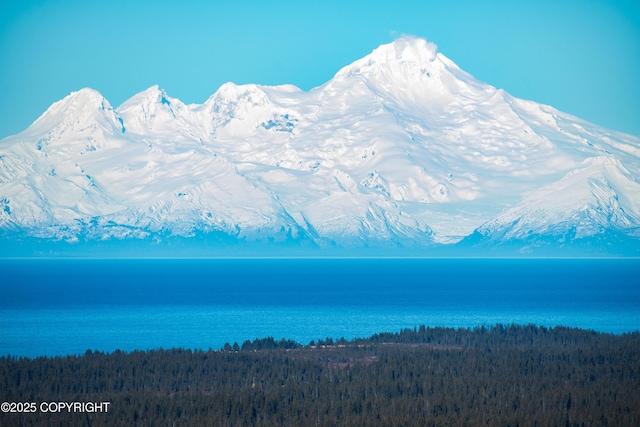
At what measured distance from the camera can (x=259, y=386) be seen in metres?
112

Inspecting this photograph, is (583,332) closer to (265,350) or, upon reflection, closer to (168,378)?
(265,350)

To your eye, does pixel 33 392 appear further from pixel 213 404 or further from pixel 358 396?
pixel 358 396

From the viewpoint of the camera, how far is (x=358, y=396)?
107m

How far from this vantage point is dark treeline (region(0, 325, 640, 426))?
9731cm

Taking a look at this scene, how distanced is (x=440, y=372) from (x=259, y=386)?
20554mm

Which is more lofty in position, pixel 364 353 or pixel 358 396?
pixel 364 353

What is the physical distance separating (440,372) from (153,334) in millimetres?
69684

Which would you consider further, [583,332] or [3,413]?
[583,332]

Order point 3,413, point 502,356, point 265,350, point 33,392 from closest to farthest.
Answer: point 3,413 → point 33,392 → point 502,356 → point 265,350

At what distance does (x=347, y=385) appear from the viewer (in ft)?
366

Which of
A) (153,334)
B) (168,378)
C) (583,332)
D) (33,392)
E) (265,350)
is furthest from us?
(153,334)

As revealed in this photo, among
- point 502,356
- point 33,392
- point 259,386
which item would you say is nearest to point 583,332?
point 502,356

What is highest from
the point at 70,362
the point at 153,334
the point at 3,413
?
the point at 153,334

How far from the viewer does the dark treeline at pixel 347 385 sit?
3831 inches
